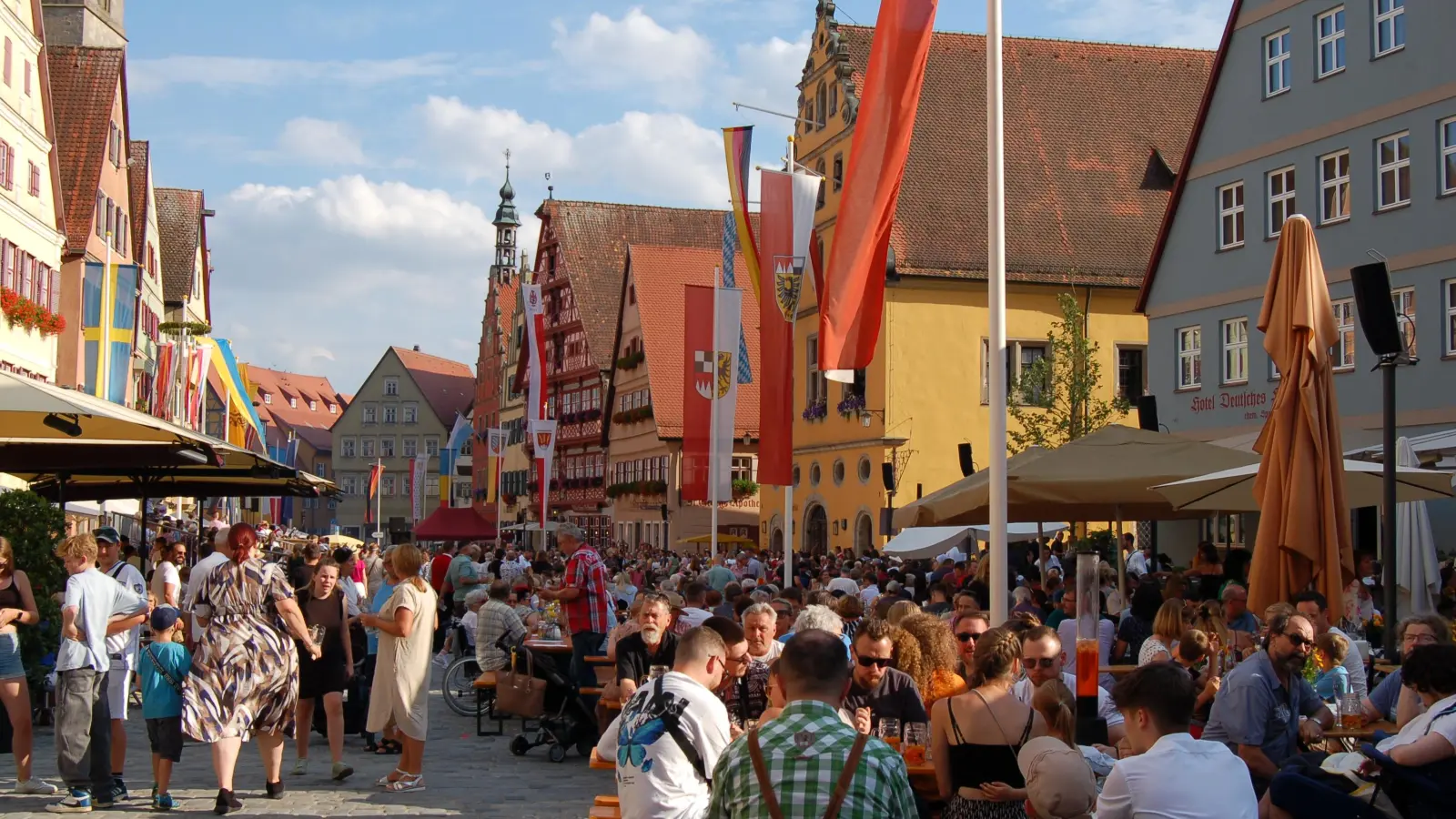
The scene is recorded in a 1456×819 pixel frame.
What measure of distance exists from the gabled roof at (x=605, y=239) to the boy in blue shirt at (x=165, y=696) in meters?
54.4

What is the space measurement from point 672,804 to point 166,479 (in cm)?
1803

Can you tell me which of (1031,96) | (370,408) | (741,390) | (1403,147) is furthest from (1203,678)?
(370,408)

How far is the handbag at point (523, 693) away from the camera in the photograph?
45.1 ft

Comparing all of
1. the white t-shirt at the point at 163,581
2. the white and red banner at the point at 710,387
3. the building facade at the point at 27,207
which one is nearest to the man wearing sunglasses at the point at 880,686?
the white t-shirt at the point at 163,581

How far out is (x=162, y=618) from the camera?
9.73 meters

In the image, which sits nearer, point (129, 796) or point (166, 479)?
point (129, 796)

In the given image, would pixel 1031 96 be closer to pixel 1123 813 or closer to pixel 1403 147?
pixel 1403 147

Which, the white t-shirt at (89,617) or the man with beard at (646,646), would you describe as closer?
the man with beard at (646,646)

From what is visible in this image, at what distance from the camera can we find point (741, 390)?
58812 millimetres

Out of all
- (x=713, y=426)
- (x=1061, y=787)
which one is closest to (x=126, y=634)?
(x=1061, y=787)

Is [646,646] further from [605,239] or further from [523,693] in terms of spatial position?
[605,239]

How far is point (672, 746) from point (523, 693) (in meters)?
8.58

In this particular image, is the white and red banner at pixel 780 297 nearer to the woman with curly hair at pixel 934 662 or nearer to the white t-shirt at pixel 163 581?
the white t-shirt at pixel 163 581

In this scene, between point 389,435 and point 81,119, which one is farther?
point 389,435
